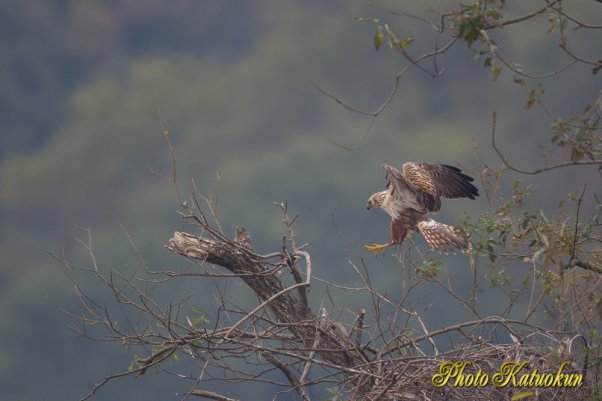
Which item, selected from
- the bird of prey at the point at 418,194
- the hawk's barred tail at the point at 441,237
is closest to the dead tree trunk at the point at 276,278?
the hawk's barred tail at the point at 441,237

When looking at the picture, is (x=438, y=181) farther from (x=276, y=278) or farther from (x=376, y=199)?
(x=276, y=278)

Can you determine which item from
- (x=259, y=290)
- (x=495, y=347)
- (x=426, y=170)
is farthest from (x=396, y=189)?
(x=495, y=347)

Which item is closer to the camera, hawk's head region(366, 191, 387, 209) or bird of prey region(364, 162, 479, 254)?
bird of prey region(364, 162, 479, 254)

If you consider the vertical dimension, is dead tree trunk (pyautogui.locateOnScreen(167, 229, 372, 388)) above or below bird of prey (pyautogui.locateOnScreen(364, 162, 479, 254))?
below

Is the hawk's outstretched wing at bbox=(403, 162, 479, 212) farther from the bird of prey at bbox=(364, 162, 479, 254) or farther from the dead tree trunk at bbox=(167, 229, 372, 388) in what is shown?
the dead tree trunk at bbox=(167, 229, 372, 388)

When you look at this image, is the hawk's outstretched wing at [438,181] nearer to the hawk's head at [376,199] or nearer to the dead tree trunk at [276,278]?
the hawk's head at [376,199]

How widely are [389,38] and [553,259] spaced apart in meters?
1.10

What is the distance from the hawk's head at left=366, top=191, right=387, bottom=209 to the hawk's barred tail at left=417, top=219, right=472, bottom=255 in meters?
0.49

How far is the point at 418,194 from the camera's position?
6.85 meters

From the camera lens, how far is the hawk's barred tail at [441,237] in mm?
6406

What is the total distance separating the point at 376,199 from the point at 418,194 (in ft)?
1.65

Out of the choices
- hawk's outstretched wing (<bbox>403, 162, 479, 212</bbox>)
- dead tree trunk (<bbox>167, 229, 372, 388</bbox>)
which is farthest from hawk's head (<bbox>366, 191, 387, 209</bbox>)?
dead tree trunk (<bbox>167, 229, 372, 388</bbox>)

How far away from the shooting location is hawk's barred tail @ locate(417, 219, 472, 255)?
6406 mm

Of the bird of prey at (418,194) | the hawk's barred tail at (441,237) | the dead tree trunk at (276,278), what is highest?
the bird of prey at (418,194)
